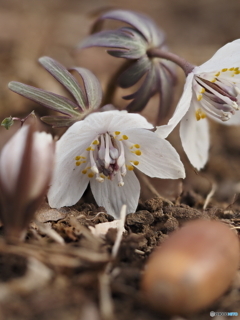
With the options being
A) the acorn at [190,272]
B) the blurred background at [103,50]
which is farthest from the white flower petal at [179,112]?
the acorn at [190,272]

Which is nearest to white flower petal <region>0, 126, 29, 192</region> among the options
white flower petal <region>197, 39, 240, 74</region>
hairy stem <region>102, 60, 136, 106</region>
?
white flower petal <region>197, 39, 240, 74</region>

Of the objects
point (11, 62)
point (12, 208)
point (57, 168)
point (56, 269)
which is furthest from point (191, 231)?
point (11, 62)

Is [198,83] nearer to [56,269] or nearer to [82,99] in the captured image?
[82,99]

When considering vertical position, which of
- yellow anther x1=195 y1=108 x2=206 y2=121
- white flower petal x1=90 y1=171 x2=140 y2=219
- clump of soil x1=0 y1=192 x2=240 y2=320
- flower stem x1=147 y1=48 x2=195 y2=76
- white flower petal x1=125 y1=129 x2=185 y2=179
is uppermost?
flower stem x1=147 y1=48 x2=195 y2=76

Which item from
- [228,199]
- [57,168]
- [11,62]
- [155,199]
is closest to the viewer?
[57,168]

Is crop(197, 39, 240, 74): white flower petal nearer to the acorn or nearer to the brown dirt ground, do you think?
the brown dirt ground

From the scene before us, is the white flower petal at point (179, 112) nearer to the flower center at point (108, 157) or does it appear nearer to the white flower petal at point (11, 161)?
the flower center at point (108, 157)
